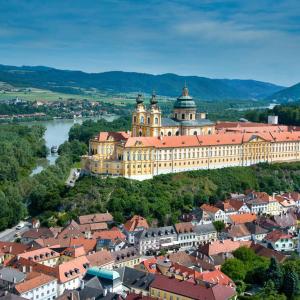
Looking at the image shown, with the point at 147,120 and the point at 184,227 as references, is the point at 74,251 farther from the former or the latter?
the point at 147,120

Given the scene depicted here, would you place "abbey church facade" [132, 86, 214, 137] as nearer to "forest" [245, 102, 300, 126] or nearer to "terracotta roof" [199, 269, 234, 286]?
"forest" [245, 102, 300, 126]

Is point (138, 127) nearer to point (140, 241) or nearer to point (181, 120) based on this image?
point (181, 120)

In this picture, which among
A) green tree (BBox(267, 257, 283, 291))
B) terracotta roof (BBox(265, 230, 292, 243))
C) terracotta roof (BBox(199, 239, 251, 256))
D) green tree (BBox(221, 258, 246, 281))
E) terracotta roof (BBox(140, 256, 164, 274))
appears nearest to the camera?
green tree (BBox(267, 257, 283, 291))

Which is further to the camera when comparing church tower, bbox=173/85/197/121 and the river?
the river

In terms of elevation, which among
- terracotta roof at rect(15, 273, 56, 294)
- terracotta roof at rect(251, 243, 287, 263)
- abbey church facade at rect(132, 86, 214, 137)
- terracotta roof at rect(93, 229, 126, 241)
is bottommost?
terracotta roof at rect(93, 229, 126, 241)

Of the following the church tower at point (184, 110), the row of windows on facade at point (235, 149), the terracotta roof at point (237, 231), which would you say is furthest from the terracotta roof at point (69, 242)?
the church tower at point (184, 110)

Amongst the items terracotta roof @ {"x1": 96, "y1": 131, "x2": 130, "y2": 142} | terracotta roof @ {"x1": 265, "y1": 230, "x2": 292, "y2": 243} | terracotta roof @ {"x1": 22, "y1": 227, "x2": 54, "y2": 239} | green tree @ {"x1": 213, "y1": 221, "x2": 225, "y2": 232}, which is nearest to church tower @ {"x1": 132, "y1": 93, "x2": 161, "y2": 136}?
terracotta roof @ {"x1": 96, "y1": 131, "x2": 130, "y2": 142}

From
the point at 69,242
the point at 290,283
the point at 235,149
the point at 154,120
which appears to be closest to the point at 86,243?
the point at 69,242
